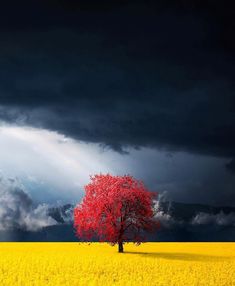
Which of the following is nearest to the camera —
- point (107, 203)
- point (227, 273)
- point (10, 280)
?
point (10, 280)

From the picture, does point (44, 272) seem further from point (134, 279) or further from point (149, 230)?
point (149, 230)

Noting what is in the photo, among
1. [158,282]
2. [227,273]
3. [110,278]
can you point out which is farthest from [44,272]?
[227,273]

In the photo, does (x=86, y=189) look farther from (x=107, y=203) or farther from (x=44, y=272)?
(x=44, y=272)

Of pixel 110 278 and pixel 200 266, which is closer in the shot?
pixel 110 278

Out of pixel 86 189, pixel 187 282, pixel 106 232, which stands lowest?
pixel 187 282

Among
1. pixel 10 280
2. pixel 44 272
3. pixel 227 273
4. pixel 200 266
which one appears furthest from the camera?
pixel 200 266

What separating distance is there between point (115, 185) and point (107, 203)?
112 inches

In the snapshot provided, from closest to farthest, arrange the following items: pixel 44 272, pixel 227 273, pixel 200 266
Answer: pixel 44 272 → pixel 227 273 → pixel 200 266

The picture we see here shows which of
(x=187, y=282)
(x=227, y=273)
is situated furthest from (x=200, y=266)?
(x=187, y=282)

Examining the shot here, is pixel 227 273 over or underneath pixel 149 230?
underneath

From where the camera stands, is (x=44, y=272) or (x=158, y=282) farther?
(x=44, y=272)

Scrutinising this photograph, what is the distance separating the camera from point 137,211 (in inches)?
2995

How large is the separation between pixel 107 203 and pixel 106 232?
12.9ft

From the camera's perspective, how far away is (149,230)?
7575 cm
